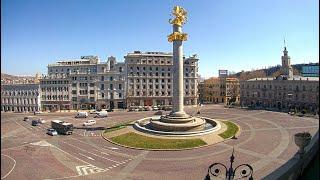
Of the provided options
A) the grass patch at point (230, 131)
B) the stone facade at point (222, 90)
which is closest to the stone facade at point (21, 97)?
the grass patch at point (230, 131)

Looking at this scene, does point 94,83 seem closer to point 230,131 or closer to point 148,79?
point 148,79

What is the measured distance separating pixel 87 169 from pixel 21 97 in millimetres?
51942

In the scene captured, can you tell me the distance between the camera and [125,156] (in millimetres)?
35406

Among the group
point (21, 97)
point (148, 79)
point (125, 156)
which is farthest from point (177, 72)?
point (148, 79)

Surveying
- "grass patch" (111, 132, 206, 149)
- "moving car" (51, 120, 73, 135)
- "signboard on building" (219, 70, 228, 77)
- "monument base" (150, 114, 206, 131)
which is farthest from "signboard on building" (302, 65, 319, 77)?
"signboard on building" (219, 70, 228, 77)

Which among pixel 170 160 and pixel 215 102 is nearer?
pixel 170 160

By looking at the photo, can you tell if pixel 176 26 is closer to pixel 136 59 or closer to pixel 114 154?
pixel 114 154

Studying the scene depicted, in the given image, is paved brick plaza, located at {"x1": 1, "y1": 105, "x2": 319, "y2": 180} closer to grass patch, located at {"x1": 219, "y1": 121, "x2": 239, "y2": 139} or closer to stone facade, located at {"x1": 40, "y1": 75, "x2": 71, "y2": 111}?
grass patch, located at {"x1": 219, "y1": 121, "x2": 239, "y2": 139}

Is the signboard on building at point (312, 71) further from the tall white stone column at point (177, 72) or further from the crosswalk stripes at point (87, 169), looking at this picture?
the tall white stone column at point (177, 72)

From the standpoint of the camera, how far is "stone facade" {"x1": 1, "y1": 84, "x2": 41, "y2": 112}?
66875mm

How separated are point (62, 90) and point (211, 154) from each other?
227ft

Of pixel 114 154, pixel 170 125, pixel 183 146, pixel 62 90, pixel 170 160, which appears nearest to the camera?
pixel 170 160

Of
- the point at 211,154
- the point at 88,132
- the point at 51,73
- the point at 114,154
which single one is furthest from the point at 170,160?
the point at 51,73

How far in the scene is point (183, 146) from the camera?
3900 centimetres
